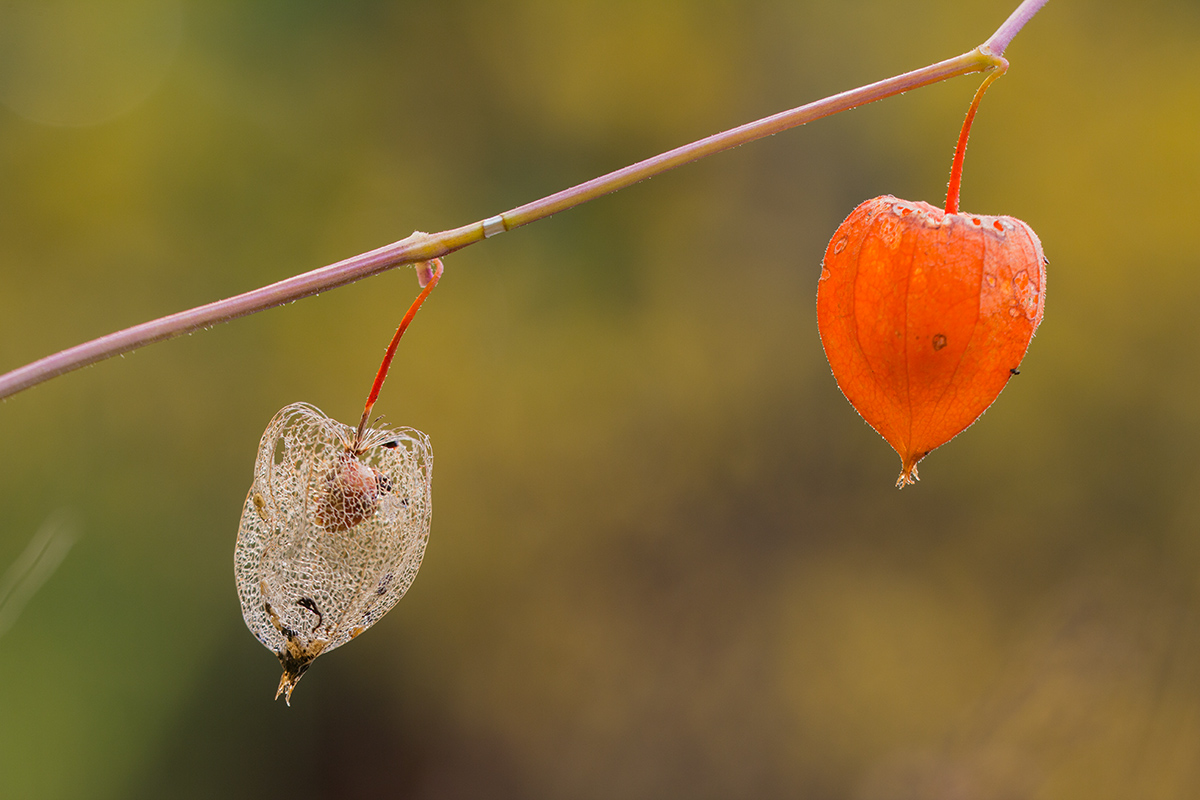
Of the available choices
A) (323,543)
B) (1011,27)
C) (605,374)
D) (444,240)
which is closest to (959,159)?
(1011,27)

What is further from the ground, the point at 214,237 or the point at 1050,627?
the point at 214,237

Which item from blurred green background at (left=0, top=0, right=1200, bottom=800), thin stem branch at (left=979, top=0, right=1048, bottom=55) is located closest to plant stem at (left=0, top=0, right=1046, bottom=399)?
thin stem branch at (left=979, top=0, right=1048, bottom=55)

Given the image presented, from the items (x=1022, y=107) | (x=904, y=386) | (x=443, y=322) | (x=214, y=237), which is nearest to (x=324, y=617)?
(x=904, y=386)

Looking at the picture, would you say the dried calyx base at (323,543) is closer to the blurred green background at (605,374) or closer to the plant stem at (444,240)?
the plant stem at (444,240)

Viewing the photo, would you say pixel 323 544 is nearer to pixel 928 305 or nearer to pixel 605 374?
pixel 928 305

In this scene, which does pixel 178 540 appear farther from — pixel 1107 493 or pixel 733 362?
pixel 1107 493

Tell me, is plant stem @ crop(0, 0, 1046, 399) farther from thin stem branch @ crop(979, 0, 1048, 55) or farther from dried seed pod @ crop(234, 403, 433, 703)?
dried seed pod @ crop(234, 403, 433, 703)

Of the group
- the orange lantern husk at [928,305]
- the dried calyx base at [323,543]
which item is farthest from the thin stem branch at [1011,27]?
the dried calyx base at [323,543]
